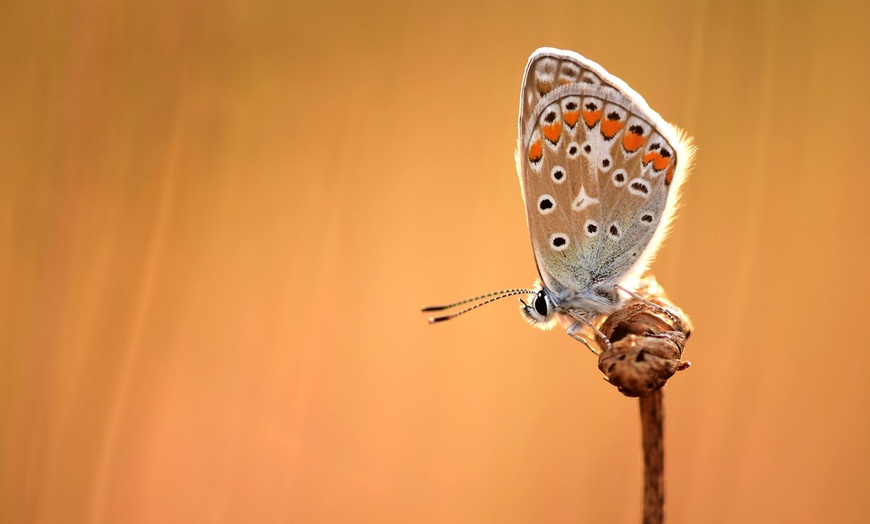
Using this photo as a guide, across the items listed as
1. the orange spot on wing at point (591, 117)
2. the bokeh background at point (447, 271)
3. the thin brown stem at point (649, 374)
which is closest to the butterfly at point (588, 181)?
the orange spot on wing at point (591, 117)

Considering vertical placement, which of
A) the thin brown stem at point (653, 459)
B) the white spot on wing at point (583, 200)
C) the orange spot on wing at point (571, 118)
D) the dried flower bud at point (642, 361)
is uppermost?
the orange spot on wing at point (571, 118)

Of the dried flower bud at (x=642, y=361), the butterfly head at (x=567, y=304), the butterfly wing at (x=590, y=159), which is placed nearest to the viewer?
the dried flower bud at (x=642, y=361)

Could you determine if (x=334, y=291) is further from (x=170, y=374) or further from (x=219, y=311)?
(x=170, y=374)

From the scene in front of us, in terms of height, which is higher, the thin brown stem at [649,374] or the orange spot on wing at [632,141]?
the orange spot on wing at [632,141]

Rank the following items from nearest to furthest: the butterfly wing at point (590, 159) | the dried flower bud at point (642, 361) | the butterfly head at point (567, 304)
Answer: the dried flower bud at point (642, 361) < the butterfly wing at point (590, 159) < the butterfly head at point (567, 304)

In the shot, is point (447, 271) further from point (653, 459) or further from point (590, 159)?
point (653, 459)

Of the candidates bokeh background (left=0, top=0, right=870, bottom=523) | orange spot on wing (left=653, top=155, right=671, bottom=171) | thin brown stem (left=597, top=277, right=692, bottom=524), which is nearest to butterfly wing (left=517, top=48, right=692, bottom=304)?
orange spot on wing (left=653, top=155, right=671, bottom=171)

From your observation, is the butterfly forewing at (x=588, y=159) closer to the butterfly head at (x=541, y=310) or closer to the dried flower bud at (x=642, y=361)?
the butterfly head at (x=541, y=310)

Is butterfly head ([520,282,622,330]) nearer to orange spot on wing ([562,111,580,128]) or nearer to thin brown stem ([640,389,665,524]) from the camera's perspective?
orange spot on wing ([562,111,580,128])
